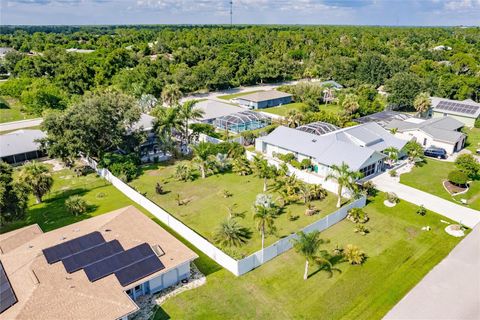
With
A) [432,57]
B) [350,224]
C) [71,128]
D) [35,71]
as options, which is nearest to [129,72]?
A: [35,71]

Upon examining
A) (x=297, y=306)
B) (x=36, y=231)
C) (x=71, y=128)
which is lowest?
(x=297, y=306)

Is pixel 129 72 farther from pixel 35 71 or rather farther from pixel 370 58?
pixel 370 58

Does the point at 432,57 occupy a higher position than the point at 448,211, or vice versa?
the point at 432,57

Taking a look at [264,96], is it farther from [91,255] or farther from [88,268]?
[88,268]

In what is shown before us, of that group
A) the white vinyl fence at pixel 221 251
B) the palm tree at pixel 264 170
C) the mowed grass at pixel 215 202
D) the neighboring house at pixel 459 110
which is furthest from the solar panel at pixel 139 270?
the neighboring house at pixel 459 110

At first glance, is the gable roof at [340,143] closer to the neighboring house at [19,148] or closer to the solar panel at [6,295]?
the neighboring house at [19,148]

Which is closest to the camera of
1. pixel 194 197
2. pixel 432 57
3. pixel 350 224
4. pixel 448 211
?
pixel 350 224
